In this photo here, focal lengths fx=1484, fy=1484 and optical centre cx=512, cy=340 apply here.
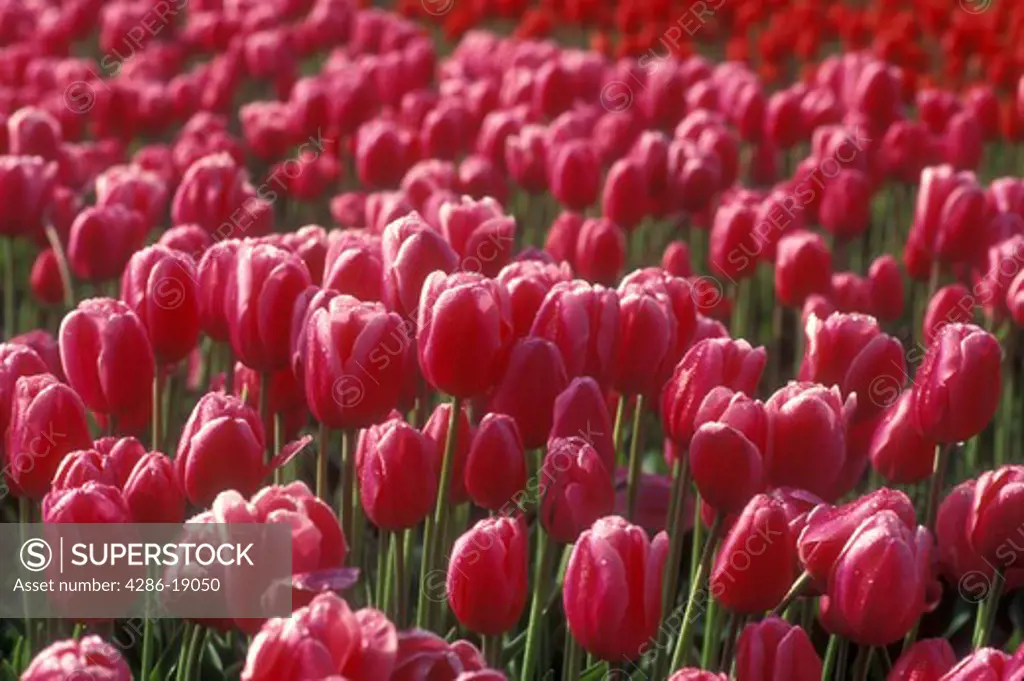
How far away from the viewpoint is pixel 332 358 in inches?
80.1

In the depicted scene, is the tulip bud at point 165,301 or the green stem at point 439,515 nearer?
the green stem at point 439,515

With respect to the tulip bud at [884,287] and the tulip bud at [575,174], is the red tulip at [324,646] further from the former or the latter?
the tulip bud at [575,174]

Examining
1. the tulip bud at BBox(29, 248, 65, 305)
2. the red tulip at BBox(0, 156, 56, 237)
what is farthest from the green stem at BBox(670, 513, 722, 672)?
the tulip bud at BBox(29, 248, 65, 305)

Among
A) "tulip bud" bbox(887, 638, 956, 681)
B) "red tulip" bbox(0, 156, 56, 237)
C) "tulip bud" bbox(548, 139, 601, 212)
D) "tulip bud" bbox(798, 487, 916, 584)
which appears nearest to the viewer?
"tulip bud" bbox(887, 638, 956, 681)

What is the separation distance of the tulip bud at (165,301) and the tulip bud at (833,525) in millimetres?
1033

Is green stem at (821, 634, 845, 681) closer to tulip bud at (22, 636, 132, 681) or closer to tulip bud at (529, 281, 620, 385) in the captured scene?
tulip bud at (529, 281, 620, 385)

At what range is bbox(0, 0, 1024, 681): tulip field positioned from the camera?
70.2 inches

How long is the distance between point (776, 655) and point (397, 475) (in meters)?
0.55

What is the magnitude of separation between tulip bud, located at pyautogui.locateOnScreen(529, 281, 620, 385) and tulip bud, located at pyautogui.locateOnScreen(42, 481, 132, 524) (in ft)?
2.25

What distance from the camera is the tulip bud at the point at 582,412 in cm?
212

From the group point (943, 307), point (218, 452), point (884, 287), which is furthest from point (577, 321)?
point (884, 287)

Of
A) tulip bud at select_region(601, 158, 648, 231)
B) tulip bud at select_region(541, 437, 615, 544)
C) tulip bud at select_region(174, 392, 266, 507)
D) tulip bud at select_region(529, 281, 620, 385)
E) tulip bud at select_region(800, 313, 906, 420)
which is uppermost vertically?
tulip bud at select_region(601, 158, 648, 231)

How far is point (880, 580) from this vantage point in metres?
1.79

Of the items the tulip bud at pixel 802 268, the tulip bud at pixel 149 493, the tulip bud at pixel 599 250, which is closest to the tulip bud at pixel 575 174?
the tulip bud at pixel 599 250
